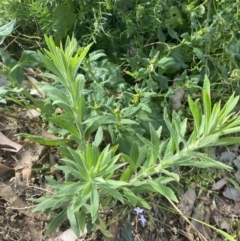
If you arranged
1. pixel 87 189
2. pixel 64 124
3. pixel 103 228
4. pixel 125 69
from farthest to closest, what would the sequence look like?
pixel 125 69 → pixel 103 228 → pixel 64 124 → pixel 87 189

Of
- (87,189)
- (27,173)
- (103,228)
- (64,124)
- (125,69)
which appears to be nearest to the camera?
(87,189)

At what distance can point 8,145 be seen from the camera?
1729 mm

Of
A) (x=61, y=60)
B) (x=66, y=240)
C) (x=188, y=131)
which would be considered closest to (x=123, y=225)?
(x=66, y=240)

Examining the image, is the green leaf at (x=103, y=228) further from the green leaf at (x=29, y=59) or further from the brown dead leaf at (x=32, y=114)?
the green leaf at (x=29, y=59)

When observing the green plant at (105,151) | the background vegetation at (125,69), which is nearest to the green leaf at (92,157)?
the green plant at (105,151)

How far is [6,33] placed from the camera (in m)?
1.55

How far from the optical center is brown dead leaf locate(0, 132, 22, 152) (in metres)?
1.72

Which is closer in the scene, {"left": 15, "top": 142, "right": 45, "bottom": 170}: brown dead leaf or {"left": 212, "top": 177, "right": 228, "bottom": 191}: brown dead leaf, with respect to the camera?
{"left": 15, "top": 142, "right": 45, "bottom": 170}: brown dead leaf

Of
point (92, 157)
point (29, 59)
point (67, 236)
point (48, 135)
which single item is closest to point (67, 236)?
point (67, 236)

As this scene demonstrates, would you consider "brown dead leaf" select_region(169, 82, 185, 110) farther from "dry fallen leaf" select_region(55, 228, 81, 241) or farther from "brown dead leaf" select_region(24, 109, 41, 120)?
"dry fallen leaf" select_region(55, 228, 81, 241)

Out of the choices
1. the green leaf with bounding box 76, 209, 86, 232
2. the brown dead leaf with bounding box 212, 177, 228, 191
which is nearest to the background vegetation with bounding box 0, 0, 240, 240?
the green leaf with bounding box 76, 209, 86, 232

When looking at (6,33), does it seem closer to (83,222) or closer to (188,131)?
(83,222)

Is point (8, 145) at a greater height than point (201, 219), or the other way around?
point (8, 145)

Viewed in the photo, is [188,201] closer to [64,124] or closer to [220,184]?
[220,184]
